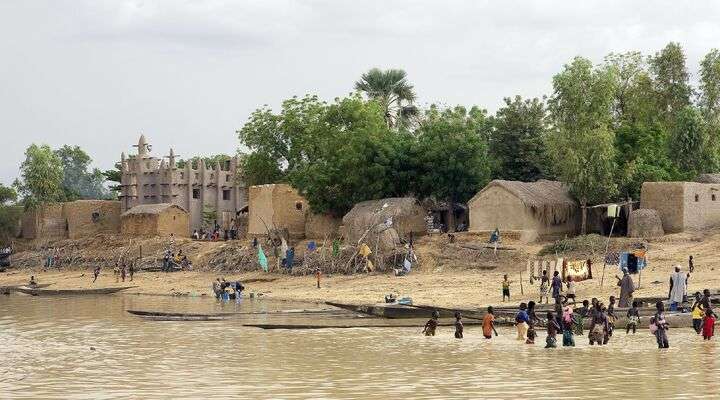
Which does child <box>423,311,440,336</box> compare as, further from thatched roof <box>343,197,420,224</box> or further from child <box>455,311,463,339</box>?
thatched roof <box>343,197,420,224</box>

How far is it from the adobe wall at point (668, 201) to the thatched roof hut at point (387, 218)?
8787 millimetres

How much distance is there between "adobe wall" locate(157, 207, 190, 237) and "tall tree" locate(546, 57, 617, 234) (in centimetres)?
2230

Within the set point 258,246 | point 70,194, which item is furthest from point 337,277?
point 70,194

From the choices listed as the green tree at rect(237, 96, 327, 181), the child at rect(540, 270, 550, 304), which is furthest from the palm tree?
the child at rect(540, 270, 550, 304)

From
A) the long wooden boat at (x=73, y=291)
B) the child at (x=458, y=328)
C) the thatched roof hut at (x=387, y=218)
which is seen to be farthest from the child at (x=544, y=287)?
the long wooden boat at (x=73, y=291)

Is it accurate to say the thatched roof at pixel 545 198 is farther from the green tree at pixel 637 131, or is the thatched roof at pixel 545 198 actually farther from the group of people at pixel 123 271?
the group of people at pixel 123 271

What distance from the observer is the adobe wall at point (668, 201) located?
3662cm

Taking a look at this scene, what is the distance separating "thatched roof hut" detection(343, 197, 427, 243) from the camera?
40906 millimetres

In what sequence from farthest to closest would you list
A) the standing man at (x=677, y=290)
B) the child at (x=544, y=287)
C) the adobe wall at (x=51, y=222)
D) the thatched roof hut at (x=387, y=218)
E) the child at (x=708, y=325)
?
the adobe wall at (x=51, y=222) → the thatched roof hut at (x=387, y=218) → the child at (x=544, y=287) → the standing man at (x=677, y=290) → the child at (x=708, y=325)

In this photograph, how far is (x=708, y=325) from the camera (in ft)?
68.3

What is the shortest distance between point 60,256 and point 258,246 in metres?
16.0

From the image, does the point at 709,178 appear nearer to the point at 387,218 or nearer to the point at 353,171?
the point at 387,218

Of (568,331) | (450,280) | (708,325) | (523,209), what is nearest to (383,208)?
(523,209)

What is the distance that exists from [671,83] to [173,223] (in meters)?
24.8
